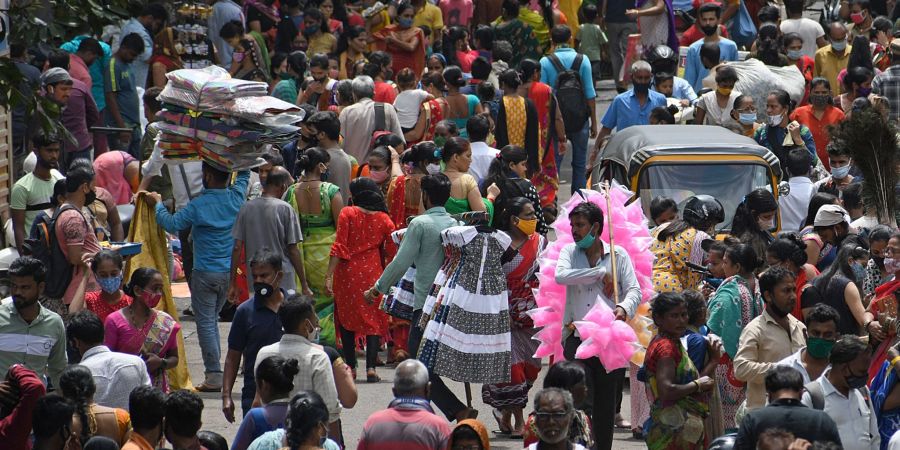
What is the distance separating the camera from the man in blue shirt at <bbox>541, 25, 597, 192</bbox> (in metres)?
17.8

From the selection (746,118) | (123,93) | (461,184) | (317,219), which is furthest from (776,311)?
(123,93)

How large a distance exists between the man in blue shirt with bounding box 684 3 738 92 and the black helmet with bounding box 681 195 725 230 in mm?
7423

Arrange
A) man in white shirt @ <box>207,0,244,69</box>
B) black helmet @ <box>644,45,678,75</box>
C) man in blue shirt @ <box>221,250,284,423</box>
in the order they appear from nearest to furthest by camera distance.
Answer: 1. man in blue shirt @ <box>221,250,284,423</box>
2. black helmet @ <box>644,45,678,75</box>
3. man in white shirt @ <box>207,0,244,69</box>

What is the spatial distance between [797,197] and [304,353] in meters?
6.69

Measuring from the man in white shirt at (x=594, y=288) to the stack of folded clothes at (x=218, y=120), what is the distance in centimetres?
296

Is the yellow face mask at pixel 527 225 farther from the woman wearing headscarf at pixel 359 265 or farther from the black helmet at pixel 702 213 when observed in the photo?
the woman wearing headscarf at pixel 359 265

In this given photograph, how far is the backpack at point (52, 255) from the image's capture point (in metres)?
11.0

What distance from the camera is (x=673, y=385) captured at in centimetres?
844

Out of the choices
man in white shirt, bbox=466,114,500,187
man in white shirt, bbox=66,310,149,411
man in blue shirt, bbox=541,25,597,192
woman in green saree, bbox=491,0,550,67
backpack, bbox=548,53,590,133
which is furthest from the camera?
woman in green saree, bbox=491,0,550,67

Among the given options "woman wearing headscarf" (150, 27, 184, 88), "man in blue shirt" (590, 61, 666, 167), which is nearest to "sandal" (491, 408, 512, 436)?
"man in blue shirt" (590, 61, 666, 167)

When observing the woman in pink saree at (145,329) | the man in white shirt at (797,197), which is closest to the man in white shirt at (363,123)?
the man in white shirt at (797,197)

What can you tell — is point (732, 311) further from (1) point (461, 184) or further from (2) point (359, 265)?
(2) point (359, 265)

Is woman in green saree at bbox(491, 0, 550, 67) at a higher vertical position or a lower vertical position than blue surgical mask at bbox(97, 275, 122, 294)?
lower

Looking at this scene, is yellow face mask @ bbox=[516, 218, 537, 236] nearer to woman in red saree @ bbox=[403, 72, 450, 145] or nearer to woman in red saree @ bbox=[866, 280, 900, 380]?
woman in red saree @ bbox=[866, 280, 900, 380]
